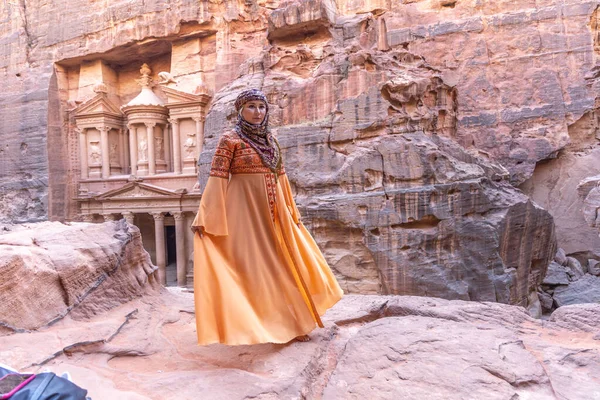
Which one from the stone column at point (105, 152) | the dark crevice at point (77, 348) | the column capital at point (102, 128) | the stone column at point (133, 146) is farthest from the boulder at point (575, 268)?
the column capital at point (102, 128)

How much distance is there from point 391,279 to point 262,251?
740 centimetres

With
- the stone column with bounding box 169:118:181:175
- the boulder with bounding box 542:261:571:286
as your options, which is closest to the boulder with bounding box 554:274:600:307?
the boulder with bounding box 542:261:571:286

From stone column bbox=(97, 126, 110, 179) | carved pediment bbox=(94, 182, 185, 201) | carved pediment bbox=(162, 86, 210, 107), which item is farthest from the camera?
stone column bbox=(97, 126, 110, 179)

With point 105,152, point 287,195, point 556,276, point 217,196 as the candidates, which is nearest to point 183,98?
point 105,152

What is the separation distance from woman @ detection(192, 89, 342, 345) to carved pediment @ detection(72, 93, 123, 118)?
1916 centimetres

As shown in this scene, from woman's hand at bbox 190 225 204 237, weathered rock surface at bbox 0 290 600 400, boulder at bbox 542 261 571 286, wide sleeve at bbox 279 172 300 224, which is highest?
wide sleeve at bbox 279 172 300 224

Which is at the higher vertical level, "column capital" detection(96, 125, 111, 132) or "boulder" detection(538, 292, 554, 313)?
"column capital" detection(96, 125, 111, 132)

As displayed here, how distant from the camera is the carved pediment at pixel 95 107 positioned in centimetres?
1955

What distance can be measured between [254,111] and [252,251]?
937 mm

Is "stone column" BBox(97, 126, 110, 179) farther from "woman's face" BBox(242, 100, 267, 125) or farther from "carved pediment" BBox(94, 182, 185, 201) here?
"woman's face" BBox(242, 100, 267, 125)

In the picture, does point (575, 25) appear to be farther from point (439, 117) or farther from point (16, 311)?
point (16, 311)

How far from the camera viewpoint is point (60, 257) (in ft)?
10.9

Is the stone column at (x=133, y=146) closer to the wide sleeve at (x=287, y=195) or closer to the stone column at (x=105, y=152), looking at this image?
the stone column at (x=105, y=152)

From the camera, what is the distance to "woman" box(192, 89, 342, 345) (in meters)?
2.61
